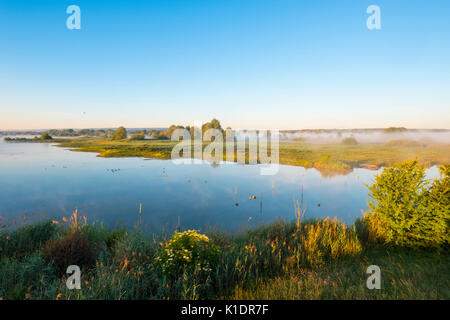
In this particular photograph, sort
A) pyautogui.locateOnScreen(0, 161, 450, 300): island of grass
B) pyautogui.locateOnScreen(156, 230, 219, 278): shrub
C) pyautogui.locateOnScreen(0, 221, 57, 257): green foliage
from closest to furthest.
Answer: pyautogui.locateOnScreen(0, 161, 450, 300): island of grass
pyautogui.locateOnScreen(156, 230, 219, 278): shrub
pyautogui.locateOnScreen(0, 221, 57, 257): green foliage

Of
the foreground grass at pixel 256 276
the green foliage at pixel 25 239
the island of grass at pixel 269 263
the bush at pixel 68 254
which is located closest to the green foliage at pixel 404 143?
the island of grass at pixel 269 263

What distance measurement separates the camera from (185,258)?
→ 4887 millimetres

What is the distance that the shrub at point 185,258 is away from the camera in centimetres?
489

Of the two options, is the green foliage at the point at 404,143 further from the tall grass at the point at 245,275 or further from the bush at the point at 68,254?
the bush at the point at 68,254

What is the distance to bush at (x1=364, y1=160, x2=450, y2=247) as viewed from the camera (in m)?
6.27

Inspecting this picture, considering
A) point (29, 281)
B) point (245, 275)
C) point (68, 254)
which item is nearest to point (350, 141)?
point (245, 275)

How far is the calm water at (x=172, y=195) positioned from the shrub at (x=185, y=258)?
25.7 feet

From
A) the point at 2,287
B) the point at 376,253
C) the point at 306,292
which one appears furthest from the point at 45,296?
the point at 376,253

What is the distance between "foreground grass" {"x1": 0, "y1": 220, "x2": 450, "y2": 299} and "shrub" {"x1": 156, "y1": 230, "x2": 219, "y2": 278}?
7.5 inches

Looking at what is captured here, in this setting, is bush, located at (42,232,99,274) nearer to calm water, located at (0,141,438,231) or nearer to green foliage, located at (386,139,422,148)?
calm water, located at (0,141,438,231)

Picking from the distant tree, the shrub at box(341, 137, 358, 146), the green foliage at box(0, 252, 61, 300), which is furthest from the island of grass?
the distant tree
